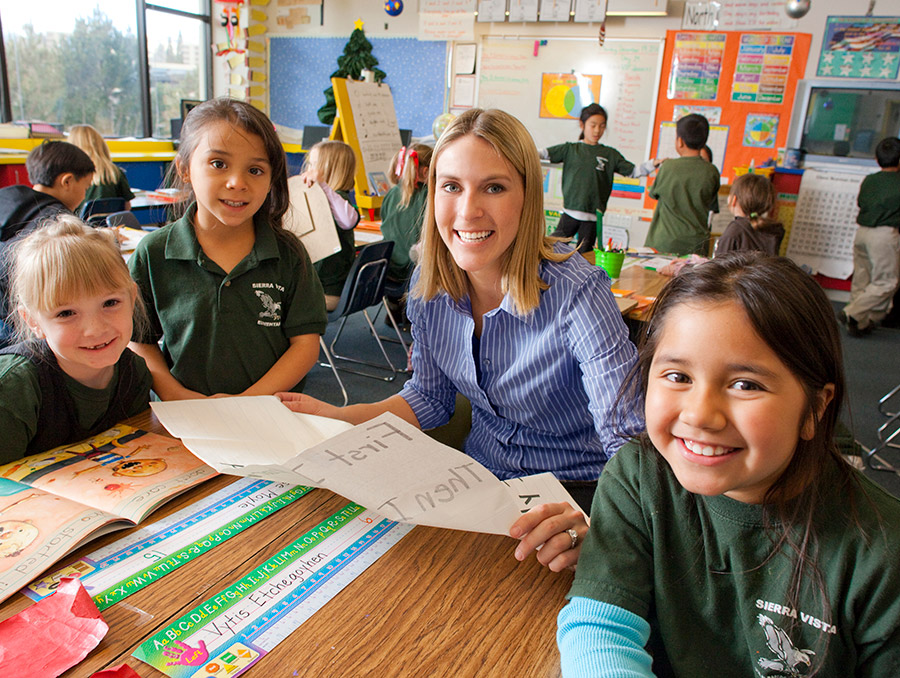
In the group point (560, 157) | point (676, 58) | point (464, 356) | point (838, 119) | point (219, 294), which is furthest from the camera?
point (676, 58)

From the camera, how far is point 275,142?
1449 mm

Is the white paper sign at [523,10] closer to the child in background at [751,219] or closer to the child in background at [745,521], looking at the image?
the child in background at [751,219]

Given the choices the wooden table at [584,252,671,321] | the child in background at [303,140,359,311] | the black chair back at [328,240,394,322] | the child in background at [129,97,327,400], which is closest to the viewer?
the child in background at [129,97,327,400]

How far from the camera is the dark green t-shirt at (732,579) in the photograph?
2.19ft

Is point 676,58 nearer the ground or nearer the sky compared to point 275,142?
nearer the sky

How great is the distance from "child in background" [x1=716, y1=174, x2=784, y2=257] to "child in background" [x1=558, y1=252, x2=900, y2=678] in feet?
9.21

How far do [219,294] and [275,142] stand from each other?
1.17ft

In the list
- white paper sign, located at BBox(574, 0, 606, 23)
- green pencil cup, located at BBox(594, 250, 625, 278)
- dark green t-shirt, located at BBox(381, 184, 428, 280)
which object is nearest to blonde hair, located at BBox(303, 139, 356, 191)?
dark green t-shirt, located at BBox(381, 184, 428, 280)

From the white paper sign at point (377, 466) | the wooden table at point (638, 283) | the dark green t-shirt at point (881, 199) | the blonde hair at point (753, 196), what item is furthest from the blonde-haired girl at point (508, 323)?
the dark green t-shirt at point (881, 199)

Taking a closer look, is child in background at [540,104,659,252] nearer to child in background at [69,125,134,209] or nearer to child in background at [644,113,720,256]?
child in background at [644,113,720,256]

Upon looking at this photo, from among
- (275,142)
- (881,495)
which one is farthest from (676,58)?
(881,495)

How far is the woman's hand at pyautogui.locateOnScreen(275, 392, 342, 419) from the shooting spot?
1165 mm

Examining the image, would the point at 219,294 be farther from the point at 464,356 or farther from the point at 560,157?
the point at 560,157

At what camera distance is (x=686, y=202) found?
13.6ft
